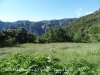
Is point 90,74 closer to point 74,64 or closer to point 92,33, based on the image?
point 74,64

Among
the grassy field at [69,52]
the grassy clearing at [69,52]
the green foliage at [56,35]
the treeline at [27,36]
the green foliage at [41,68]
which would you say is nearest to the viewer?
the green foliage at [41,68]

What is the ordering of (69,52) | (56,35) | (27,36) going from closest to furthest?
(69,52) → (27,36) → (56,35)

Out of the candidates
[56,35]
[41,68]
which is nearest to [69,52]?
[41,68]

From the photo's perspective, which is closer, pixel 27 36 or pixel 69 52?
pixel 69 52

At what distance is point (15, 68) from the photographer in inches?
340

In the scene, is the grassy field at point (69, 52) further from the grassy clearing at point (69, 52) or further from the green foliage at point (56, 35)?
the green foliage at point (56, 35)

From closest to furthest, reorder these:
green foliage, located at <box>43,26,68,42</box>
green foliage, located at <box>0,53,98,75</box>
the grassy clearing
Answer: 1. green foliage, located at <box>0,53,98,75</box>
2. the grassy clearing
3. green foliage, located at <box>43,26,68,42</box>

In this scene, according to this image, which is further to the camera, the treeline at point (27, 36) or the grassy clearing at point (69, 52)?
the treeline at point (27, 36)

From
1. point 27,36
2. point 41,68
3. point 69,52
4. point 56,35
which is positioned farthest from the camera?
point 56,35

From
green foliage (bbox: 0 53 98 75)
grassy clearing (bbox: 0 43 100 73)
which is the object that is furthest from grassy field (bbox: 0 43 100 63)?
green foliage (bbox: 0 53 98 75)

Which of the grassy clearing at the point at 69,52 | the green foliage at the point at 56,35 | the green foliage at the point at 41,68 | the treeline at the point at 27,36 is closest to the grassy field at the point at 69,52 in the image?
the grassy clearing at the point at 69,52

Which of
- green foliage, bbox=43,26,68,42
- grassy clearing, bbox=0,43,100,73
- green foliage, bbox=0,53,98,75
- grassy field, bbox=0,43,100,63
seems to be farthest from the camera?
green foliage, bbox=43,26,68,42

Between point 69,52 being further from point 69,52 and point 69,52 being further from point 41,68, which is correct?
point 41,68

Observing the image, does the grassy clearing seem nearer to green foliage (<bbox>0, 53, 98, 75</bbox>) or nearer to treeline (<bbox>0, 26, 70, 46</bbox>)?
green foliage (<bbox>0, 53, 98, 75</bbox>)
